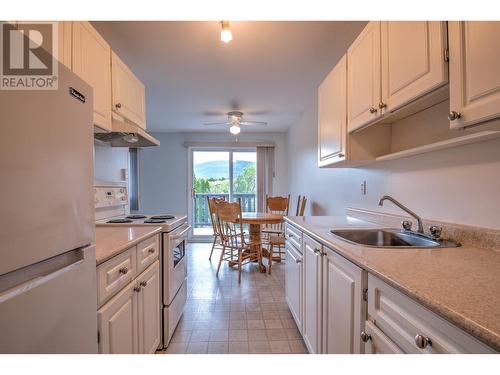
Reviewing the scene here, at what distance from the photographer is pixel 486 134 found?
3.31ft

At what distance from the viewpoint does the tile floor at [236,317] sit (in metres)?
1.87

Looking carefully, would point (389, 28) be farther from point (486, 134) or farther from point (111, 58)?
point (111, 58)

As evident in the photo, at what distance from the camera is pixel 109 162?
93.7 inches

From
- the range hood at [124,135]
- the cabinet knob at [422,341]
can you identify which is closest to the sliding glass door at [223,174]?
the range hood at [124,135]

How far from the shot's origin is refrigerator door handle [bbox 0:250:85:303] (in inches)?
23.6

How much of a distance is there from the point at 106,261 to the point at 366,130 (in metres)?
1.75

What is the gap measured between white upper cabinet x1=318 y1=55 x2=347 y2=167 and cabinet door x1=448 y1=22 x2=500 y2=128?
89 centimetres

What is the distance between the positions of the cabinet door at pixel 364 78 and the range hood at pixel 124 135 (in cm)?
148

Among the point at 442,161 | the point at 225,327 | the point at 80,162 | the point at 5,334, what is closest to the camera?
the point at 5,334

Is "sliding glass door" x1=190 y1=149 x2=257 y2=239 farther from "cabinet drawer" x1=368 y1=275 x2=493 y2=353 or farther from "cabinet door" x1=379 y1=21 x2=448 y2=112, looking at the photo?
"cabinet drawer" x1=368 y1=275 x2=493 y2=353

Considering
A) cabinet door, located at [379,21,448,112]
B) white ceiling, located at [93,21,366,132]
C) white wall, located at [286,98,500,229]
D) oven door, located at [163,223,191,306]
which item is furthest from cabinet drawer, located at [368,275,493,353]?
white ceiling, located at [93,21,366,132]

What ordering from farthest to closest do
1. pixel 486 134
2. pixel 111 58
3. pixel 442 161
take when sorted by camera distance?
pixel 111 58, pixel 442 161, pixel 486 134

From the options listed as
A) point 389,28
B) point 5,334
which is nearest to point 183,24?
point 389,28

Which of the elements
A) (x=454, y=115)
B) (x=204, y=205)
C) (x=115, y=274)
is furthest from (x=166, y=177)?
(x=454, y=115)
